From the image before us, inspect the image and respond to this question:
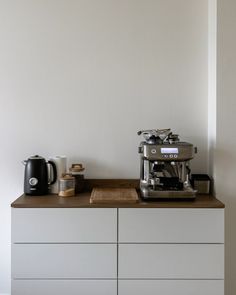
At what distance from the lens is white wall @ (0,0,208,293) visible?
2512 mm

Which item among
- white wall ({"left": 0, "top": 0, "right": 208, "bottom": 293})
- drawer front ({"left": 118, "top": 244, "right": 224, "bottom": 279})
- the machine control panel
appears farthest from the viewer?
white wall ({"left": 0, "top": 0, "right": 208, "bottom": 293})

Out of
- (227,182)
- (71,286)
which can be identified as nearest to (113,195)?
(71,286)

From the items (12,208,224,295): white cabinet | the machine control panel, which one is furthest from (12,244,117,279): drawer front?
the machine control panel

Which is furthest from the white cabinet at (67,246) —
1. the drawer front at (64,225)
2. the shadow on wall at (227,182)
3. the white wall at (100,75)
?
the shadow on wall at (227,182)

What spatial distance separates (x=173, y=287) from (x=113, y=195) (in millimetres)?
664

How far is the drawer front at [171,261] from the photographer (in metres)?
2.03

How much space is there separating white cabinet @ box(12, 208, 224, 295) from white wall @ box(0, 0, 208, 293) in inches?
23.8

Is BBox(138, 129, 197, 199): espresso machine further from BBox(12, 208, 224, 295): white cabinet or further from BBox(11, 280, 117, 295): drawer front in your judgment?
BBox(11, 280, 117, 295): drawer front

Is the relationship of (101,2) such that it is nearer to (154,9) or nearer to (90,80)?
(154,9)

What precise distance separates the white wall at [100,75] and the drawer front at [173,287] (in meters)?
0.84

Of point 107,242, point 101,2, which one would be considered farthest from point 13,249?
point 101,2

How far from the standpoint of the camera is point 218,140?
7.68 feet

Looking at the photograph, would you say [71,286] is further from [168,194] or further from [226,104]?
[226,104]

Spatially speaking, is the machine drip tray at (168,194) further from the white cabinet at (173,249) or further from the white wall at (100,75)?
the white wall at (100,75)
